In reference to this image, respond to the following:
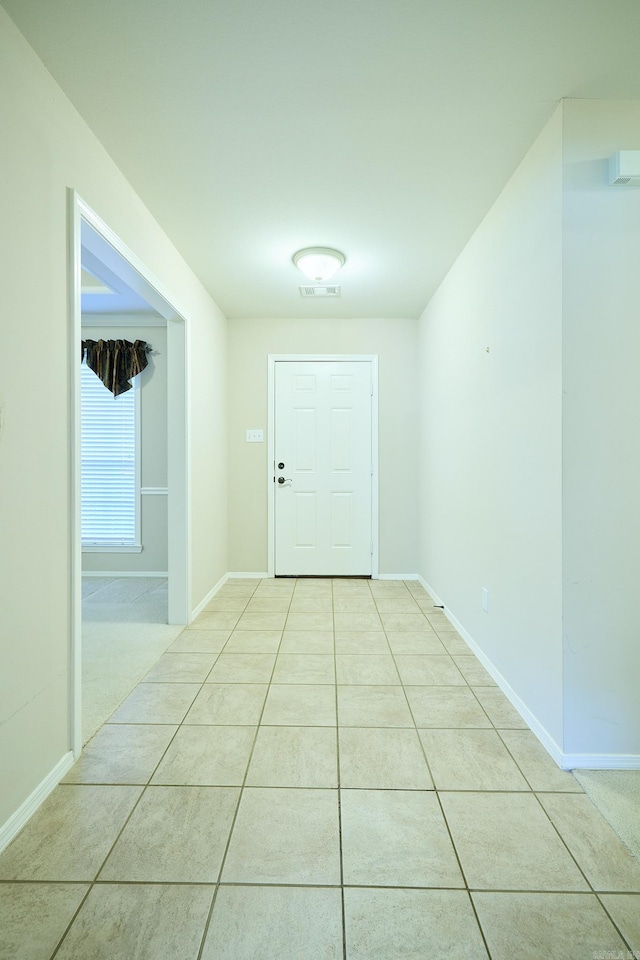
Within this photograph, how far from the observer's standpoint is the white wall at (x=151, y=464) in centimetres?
476

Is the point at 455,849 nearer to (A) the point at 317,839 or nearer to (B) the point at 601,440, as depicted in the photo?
(A) the point at 317,839

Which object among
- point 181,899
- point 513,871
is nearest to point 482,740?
point 513,871

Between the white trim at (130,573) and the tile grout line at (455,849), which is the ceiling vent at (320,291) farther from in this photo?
the tile grout line at (455,849)

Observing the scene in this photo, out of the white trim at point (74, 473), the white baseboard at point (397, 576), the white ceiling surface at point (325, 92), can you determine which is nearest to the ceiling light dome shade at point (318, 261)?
the white ceiling surface at point (325, 92)

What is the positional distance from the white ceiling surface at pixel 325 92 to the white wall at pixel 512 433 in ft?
0.79

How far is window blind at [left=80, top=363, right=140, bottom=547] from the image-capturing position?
15.7 feet

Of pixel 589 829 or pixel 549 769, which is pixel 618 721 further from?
pixel 589 829

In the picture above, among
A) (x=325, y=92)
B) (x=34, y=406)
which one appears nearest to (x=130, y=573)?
(x=34, y=406)

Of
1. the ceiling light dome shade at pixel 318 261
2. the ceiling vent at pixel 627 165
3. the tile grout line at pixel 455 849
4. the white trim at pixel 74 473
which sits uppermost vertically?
the ceiling light dome shade at pixel 318 261

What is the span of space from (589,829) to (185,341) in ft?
10.5

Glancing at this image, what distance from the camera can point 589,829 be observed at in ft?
4.83

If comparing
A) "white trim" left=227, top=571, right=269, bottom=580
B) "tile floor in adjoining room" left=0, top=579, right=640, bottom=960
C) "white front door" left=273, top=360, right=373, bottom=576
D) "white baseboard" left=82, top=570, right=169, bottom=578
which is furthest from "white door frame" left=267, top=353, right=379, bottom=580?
"tile floor in adjoining room" left=0, top=579, right=640, bottom=960

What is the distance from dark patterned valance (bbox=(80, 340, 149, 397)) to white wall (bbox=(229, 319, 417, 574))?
906mm

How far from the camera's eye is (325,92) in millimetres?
1771
